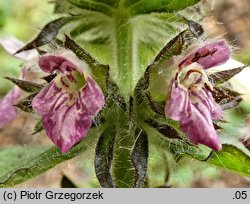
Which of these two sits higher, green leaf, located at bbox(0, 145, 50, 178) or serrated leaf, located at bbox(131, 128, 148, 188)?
serrated leaf, located at bbox(131, 128, 148, 188)

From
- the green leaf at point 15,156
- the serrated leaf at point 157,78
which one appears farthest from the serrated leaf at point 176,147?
the green leaf at point 15,156

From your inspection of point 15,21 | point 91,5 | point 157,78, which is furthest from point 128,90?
point 15,21

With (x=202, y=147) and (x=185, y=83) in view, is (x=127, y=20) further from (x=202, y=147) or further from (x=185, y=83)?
(x=202, y=147)

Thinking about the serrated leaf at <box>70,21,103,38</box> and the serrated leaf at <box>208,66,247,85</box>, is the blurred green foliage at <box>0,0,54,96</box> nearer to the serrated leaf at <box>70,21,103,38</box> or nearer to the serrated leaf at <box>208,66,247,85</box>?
the serrated leaf at <box>70,21,103,38</box>

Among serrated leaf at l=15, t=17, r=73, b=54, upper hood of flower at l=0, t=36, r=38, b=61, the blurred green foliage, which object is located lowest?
the blurred green foliage

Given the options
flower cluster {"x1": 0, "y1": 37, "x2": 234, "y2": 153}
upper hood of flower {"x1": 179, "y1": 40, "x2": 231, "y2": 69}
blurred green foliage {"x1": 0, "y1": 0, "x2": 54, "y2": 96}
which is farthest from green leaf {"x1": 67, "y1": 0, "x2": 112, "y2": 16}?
blurred green foliage {"x1": 0, "y1": 0, "x2": 54, "y2": 96}

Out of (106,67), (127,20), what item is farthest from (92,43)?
(106,67)

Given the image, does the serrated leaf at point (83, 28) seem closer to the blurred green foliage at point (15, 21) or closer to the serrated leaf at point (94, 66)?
the serrated leaf at point (94, 66)

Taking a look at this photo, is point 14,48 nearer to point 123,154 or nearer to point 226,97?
point 123,154
